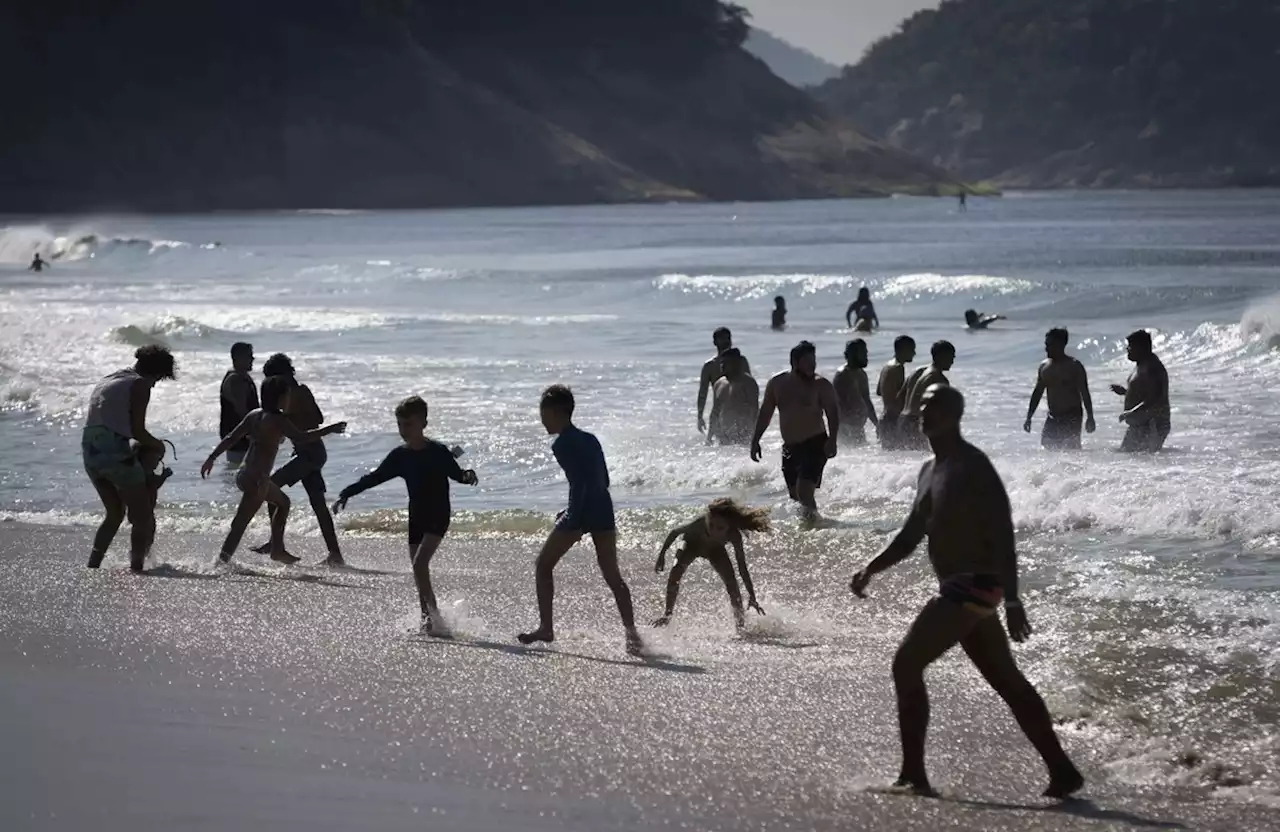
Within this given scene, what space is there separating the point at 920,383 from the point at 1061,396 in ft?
6.58

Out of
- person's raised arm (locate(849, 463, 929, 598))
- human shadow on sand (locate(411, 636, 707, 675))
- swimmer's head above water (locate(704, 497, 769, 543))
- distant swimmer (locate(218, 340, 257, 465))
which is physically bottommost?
human shadow on sand (locate(411, 636, 707, 675))

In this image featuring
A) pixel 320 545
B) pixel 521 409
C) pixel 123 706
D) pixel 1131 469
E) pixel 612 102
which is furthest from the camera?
pixel 612 102

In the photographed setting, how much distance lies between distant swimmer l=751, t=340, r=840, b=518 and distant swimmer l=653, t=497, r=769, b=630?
3020 mm

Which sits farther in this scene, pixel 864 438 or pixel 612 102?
pixel 612 102

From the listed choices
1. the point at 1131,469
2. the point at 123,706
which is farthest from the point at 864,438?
the point at 123,706

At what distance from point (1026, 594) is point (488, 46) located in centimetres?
15832

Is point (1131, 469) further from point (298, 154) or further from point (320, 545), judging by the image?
point (298, 154)

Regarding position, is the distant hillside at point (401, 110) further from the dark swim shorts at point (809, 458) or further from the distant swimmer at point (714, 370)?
the dark swim shorts at point (809, 458)

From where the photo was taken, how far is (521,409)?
20.5 meters

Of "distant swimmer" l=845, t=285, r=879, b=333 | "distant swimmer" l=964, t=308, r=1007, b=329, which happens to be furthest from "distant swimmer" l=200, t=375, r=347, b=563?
"distant swimmer" l=845, t=285, r=879, b=333

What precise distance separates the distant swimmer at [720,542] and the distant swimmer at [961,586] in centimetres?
277

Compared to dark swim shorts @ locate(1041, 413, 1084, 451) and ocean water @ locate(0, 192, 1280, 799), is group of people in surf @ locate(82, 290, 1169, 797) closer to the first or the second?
dark swim shorts @ locate(1041, 413, 1084, 451)

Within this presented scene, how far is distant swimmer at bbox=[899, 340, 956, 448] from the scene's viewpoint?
526 inches

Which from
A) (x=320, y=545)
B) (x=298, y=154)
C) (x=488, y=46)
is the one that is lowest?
(x=320, y=545)
